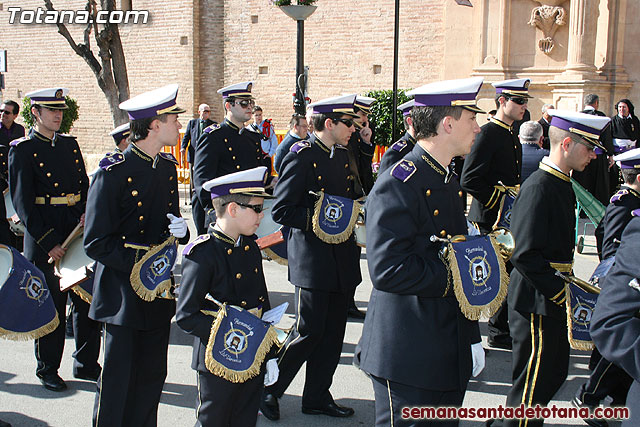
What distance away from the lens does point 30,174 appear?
546 cm

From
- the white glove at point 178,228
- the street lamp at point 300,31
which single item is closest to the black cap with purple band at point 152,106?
the white glove at point 178,228

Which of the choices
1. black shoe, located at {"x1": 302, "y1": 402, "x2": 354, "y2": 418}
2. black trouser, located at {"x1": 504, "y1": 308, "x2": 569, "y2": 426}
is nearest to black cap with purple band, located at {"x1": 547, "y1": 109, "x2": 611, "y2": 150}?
black trouser, located at {"x1": 504, "y1": 308, "x2": 569, "y2": 426}

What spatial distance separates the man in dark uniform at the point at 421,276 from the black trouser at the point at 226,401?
2.59 ft

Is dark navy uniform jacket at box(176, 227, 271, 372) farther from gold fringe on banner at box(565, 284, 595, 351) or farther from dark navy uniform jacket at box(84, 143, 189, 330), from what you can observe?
gold fringe on banner at box(565, 284, 595, 351)

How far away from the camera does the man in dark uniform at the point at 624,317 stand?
8.47 ft

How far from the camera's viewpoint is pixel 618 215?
185 inches

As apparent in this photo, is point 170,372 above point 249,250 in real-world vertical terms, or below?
below

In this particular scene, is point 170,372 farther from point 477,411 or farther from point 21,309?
point 477,411

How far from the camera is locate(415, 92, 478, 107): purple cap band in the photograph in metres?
3.17

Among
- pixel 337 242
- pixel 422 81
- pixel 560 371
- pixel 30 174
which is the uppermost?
pixel 422 81

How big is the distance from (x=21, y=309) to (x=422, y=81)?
15.0m

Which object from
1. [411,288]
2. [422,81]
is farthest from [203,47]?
[411,288]

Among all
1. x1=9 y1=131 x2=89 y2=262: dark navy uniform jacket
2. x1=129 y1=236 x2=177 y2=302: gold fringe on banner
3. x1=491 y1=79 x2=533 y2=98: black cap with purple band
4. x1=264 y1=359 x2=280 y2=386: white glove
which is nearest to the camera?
x1=264 y1=359 x2=280 y2=386: white glove

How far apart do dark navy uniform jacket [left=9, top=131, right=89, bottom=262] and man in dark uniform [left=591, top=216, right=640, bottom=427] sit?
158 inches
